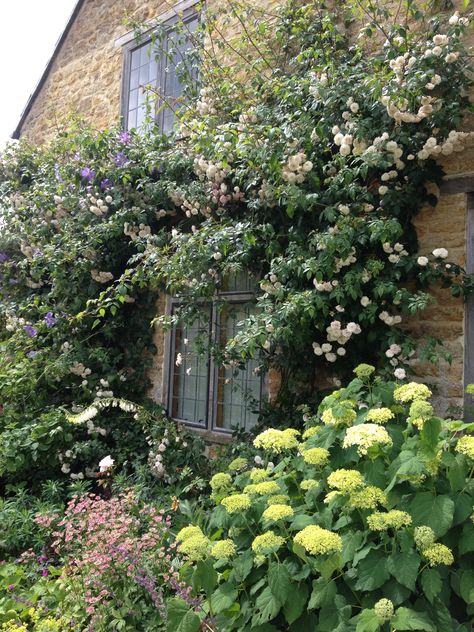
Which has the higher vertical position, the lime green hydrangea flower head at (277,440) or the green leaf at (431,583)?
the lime green hydrangea flower head at (277,440)

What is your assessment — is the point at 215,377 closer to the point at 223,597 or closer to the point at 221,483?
the point at 221,483

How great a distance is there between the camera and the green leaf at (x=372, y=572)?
1.83 m

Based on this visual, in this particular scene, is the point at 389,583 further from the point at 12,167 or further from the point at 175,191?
the point at 12,167

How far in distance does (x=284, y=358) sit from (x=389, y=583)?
289 centimetres

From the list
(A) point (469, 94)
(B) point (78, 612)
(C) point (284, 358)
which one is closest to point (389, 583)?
(B) point (78, 612)

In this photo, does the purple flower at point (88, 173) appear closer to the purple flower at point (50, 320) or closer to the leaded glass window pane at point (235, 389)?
the purple flower at point (50, 320)

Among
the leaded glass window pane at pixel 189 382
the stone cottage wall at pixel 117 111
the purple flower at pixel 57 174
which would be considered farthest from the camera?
the purple flower at pixel 57 174

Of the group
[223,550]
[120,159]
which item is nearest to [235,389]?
[120,159]

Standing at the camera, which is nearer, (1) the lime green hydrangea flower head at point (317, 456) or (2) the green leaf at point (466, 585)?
(2) the green leaf at point (466, 585)

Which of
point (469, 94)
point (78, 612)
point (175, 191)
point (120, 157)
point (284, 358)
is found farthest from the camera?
point (120, 157)

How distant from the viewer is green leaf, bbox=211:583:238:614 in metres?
2.10

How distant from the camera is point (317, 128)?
4328 mm

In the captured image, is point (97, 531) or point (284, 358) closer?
point (97, 531)

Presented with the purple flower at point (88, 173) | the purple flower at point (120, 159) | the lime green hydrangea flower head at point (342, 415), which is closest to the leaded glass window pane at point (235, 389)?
the purple flower at point (120, 159)
